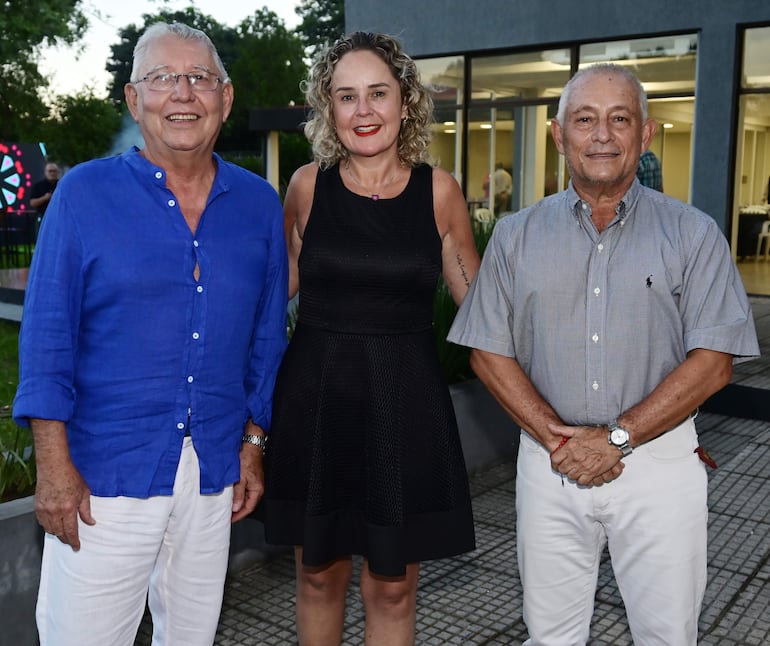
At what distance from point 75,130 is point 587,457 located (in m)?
34.4

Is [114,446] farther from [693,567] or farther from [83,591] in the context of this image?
[693,567]

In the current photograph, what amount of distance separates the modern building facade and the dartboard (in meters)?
11.7

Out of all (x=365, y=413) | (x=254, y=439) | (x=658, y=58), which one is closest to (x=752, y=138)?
(x=658, y=58)

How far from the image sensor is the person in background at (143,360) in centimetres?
219

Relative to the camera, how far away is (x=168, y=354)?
2.29 m

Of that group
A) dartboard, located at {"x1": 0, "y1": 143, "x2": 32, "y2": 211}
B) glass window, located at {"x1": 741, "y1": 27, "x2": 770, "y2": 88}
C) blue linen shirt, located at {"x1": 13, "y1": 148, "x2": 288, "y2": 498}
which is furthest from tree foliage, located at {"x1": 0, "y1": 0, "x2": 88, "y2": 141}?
blue linen shirt, located at {"x1": 13, "y1": 148, "x2": 288, "y2": 498}

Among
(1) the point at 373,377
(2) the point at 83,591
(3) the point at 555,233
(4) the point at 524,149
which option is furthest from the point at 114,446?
(4) the point at 524,149

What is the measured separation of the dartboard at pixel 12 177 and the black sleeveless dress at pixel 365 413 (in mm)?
21534

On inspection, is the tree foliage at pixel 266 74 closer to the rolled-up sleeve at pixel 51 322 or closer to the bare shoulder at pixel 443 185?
the bare shoulder at pixel 443 185

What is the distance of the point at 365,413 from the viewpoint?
2.83 m

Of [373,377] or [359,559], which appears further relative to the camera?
[359,559]

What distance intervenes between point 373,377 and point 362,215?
1.74ft

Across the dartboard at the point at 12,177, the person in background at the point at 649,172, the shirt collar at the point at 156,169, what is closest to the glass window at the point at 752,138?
the person in background at the point at 649,172

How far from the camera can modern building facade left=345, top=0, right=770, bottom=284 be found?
11.9 metres
